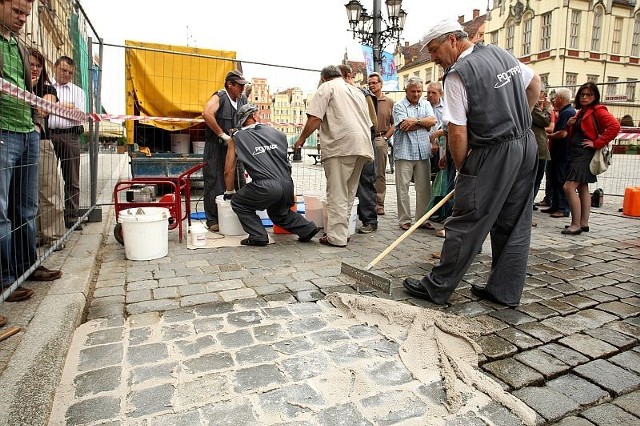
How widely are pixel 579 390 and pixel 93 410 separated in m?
2.20

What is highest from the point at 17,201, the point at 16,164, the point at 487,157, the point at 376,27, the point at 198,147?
the point at 376,27

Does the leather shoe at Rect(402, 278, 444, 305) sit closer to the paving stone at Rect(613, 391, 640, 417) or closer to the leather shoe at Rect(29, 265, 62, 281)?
the paving stone at Rect(613, 391, 640, 417)

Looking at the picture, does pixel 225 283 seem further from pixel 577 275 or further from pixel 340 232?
pixel 577 275

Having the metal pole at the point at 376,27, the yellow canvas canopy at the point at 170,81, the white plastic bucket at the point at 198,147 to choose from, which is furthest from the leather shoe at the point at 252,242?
the metal pole at the point at 376,27

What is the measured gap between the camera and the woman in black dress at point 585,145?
582 centimetres

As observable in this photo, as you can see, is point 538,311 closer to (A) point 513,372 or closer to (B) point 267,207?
(A) point 513,372

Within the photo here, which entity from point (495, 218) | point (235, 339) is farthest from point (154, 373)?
point (495, 218)

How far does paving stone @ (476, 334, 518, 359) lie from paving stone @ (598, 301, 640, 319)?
1.05 m

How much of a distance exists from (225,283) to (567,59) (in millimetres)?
40112

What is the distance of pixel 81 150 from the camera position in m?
5.48

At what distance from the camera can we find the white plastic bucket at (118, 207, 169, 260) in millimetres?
4203

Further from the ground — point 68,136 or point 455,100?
point 455,100

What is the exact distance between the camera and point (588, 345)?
2.66 metres

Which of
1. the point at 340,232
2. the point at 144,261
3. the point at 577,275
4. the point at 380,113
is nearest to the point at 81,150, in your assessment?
the point at 144,261
